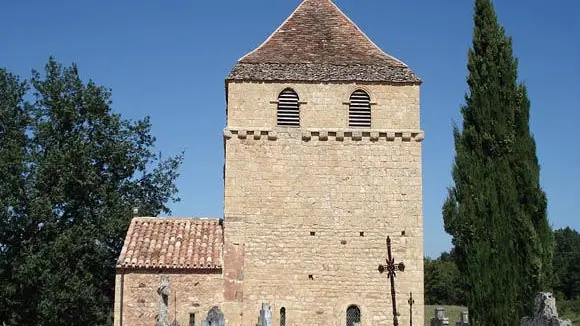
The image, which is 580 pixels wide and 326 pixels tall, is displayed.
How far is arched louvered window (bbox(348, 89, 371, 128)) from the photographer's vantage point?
819 inches

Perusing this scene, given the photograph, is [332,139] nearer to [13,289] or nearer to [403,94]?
[403,94]

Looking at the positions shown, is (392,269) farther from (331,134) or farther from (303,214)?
(331,134)

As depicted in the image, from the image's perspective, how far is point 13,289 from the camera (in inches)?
1040

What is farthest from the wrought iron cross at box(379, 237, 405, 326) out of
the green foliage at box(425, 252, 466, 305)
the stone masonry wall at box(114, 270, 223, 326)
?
the green foliage at box(425, 252, 466, 305)

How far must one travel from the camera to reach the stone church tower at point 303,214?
19.4 meters

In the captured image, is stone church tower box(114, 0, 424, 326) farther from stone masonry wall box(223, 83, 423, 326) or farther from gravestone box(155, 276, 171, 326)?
gravestone box(155, 276, 171, 326)

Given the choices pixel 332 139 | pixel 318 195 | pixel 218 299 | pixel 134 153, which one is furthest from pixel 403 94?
pixel 134 153

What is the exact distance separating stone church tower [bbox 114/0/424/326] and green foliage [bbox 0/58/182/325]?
6460 millimetres

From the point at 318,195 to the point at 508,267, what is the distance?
19.4 ft

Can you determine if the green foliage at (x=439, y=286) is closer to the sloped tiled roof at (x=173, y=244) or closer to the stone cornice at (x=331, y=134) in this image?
the stone cornice at (x=331, y=134)

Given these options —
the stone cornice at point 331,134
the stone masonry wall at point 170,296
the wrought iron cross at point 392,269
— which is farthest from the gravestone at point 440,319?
the stone masonry wall at point 170,296

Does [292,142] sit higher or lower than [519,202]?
higher

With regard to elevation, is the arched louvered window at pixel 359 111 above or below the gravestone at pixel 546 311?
above

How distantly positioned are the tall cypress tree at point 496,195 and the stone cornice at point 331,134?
2983mm
